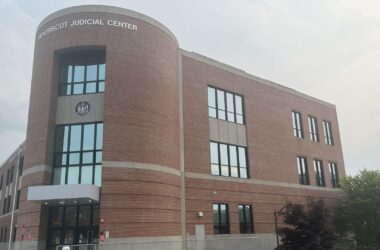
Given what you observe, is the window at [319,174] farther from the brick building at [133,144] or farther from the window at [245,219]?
the window at [245,219]

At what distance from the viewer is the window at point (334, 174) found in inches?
1697

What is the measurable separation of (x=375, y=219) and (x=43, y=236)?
2740cm

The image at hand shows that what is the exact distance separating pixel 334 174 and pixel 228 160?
17647 mm

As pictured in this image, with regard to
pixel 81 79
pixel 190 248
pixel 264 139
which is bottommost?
pixel 190 248

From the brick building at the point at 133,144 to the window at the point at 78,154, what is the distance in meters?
0.07

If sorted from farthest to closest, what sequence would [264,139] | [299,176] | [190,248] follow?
[299,176] → [264,139] → [190,248]

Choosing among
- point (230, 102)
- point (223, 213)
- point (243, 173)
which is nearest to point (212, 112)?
point (230, 102)

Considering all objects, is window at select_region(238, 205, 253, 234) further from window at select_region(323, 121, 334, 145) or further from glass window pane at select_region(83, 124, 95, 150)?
window at select_region(323, 121, 334, 145)

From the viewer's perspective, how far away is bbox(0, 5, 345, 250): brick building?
966 inches

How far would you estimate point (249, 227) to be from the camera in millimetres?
31641

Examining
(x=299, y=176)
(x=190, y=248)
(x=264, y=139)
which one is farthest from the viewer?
(x=299, y=176)

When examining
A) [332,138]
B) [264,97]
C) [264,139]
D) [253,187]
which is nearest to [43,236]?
[253,187]

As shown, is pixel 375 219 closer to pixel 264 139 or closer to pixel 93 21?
pixel 264 139

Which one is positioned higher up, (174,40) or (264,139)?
(174,40)
